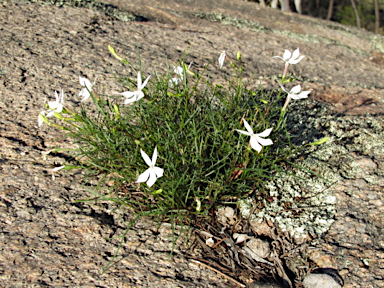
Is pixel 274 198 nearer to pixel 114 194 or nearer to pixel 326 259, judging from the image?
pixel 326 259

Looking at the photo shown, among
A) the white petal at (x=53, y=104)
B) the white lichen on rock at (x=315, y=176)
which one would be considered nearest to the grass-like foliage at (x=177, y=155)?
the white petal at (x=53, y=104)

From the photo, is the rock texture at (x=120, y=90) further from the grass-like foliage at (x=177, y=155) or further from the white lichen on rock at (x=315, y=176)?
the grass-like foliage at (x=177, y=155)

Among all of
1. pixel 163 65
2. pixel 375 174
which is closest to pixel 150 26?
pixel 163 65

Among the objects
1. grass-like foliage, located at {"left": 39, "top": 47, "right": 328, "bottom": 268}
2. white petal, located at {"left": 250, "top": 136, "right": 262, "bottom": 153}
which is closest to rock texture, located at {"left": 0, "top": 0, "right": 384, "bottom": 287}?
grass-like foliage, located at {"left": 39, "top": 47, "right": 328, "bottom": 268}

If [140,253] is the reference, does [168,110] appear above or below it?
above

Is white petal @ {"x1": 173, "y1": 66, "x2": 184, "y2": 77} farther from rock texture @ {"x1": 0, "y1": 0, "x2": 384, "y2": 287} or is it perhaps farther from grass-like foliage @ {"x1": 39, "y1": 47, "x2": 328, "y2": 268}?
rock texture @ {"x1": 0, "y1": 0, "x2": 384, "y2": 287}

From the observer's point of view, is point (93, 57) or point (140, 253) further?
point (93, 57)

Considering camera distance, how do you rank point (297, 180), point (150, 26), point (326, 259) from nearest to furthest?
point (326, 259) → point (297, 180) → point (150, 26)

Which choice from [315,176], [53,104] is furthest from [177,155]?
[315,176]

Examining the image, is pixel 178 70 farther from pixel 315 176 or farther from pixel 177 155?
pixel 315 176
